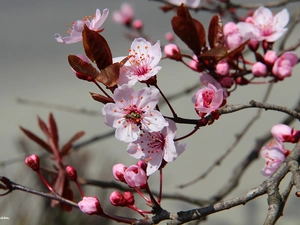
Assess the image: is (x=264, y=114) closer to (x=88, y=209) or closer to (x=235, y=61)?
(x=235, y=61)

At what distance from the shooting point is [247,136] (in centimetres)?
261

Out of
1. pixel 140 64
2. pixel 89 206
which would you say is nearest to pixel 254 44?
pixel 140 64

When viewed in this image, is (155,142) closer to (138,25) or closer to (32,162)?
(32,162)

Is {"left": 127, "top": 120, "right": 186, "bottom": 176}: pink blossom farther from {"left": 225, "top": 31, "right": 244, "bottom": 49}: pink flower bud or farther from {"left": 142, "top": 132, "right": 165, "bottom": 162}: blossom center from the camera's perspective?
{"left": 225, "top": 31, "right": 244, "bottom": 49}: pink flower bud

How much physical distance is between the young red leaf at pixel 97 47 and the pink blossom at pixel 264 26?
0.29m

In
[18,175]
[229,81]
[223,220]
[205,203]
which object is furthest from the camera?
[223,220]

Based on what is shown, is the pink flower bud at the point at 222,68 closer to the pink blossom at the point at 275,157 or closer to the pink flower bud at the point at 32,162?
the pink blossom at the point at 275,157

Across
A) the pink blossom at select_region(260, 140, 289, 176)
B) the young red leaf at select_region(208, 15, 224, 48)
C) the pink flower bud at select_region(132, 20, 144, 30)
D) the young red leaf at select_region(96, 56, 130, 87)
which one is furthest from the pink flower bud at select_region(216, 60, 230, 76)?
the pink flower bud at select_region(132, 20, 144, 30)

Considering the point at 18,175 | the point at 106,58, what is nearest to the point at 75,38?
the point at 106,58

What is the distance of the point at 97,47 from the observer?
624 mm

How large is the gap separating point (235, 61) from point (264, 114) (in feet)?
5.73

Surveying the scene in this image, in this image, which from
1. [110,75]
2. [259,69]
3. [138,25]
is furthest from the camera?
[138,25]

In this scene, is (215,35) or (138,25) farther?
(138,25)

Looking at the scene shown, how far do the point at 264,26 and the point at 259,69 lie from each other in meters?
0.09
